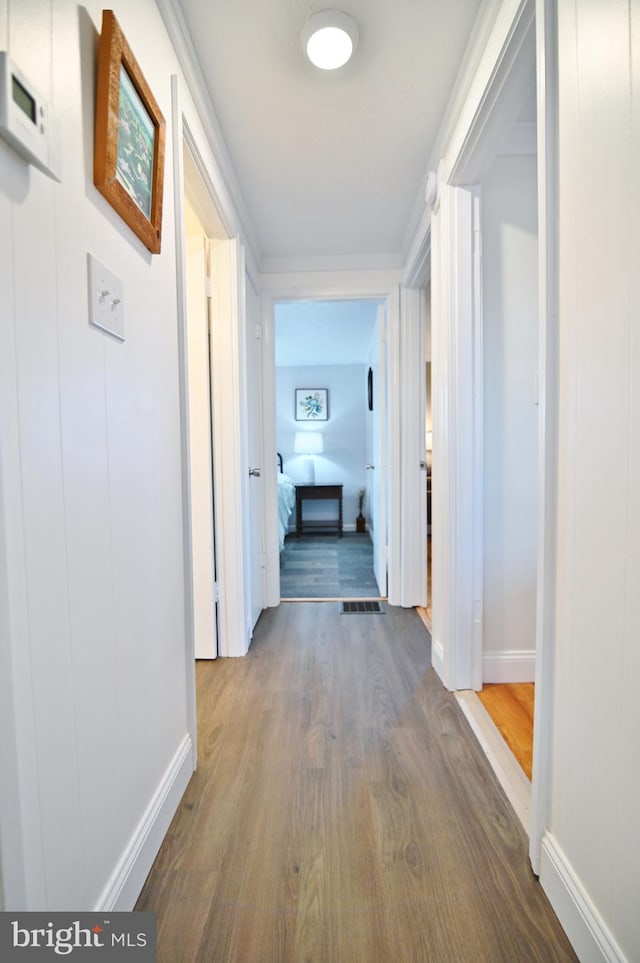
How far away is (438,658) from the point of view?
1.91 metres

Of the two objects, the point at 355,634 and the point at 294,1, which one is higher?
the point at 294,1

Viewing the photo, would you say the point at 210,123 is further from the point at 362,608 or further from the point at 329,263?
the point at 362,608

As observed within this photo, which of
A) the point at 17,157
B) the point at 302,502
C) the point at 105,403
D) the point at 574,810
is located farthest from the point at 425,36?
the point at 302,502

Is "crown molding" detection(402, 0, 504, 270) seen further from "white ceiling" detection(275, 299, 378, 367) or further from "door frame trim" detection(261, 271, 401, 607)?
"white ceiling" detection(275, 299, 378, 367)

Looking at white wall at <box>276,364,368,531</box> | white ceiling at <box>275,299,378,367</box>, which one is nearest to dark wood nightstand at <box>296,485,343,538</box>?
white wall at <box>276,364,368,531</box>

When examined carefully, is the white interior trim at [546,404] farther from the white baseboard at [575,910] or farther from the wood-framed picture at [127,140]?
the wood-framed picture at [127,140]

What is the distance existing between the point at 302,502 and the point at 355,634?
330 cm

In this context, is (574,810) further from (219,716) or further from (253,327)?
(253,327)

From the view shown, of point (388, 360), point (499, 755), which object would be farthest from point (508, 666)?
point (388, 360)

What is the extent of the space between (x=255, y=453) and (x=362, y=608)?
1206 mm

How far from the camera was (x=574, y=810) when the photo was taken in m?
0.84

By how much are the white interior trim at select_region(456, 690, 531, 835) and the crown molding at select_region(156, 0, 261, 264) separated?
2234 mm

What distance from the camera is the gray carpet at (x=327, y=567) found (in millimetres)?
3160

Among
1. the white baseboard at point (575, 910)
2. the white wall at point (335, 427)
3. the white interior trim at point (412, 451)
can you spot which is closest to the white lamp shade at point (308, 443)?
the white wall at point (335, 427)
